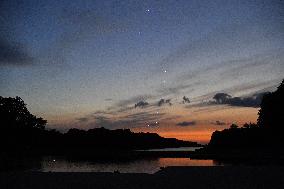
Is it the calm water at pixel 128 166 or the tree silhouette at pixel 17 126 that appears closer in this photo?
the calm water at pixel 128 166

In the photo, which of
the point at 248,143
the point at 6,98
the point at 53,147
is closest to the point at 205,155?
the point at 248,143

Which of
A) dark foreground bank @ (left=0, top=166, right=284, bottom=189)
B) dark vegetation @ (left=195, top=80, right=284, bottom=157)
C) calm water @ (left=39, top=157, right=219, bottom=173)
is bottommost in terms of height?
calm water @ (left=39, top=157, right=219, bottom=173)

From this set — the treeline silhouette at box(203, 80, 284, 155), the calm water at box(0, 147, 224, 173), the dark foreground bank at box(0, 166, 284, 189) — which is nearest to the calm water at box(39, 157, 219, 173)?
the calm water at box(0, 147, 224, 173)

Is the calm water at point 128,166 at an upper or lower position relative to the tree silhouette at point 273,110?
lower

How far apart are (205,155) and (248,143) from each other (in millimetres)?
15965

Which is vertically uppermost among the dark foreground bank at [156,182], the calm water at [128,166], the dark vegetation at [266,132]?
the dark vegetation at [266,132]

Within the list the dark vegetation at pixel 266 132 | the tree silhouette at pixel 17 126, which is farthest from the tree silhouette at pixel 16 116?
the dark vegetation at pixel 266 132

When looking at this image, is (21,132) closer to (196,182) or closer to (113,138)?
→ (196,182)

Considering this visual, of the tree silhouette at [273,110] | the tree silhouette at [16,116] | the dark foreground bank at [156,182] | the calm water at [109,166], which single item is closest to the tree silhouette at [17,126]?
the tree silhouette at [16,116]

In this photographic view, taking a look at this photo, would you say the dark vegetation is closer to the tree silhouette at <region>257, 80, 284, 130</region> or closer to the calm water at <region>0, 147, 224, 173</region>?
the tree silhouette at <region>257, 80, 284, 130</region>

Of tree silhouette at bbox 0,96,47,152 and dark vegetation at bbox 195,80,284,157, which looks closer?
dark vegetation at bbox 195,80,284,157

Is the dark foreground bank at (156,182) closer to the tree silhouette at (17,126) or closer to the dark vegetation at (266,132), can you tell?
the dark vegetation at (266,132)

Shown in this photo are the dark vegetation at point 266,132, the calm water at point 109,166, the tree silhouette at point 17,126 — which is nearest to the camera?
the calm water at point 109,166

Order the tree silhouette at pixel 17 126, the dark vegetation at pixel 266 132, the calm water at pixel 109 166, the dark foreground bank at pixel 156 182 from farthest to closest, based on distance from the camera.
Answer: the tree silhouette at pixel 17 126
the dark vegetation at pixel 266 132
the calm water at pixel 109 166
the dark foreground bank at pixel 156 182
